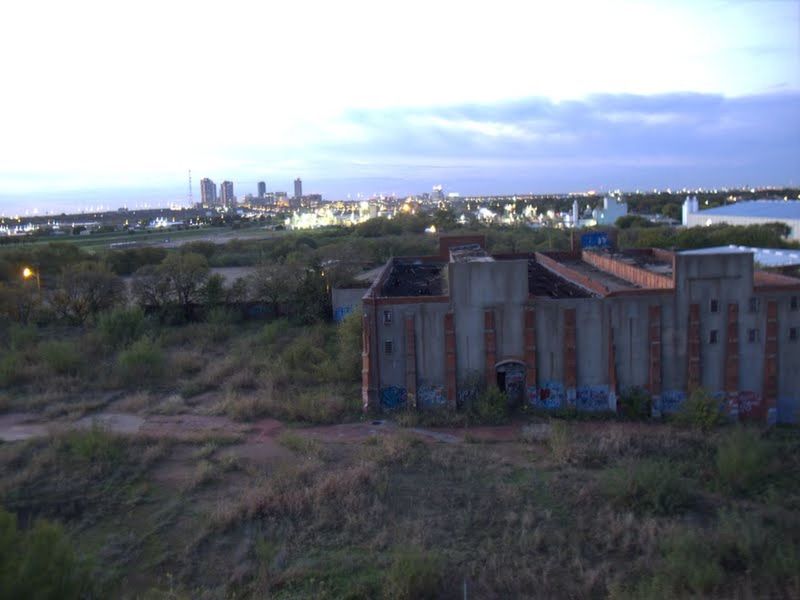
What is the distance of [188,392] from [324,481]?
11.4 m

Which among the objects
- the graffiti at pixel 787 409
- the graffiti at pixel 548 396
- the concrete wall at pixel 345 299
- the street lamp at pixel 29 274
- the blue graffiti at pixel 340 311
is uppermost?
the street lamp at pixel 29 274

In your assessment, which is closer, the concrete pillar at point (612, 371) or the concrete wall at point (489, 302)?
the concrete pillar at point (612, 371)

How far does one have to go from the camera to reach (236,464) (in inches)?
682

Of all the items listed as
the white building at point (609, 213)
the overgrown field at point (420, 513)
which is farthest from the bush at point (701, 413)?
the white building at point (609, 213)

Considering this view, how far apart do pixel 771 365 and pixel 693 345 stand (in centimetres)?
231

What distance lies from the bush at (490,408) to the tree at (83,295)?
26442 mm

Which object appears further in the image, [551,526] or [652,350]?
[652,350]

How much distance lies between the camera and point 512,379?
70.4 ft

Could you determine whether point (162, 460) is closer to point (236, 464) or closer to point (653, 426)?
point (236, 464)

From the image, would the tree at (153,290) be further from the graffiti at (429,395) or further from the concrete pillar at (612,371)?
the concrete pillar at (612,371)

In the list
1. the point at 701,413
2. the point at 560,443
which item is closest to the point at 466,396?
the point at 560,443

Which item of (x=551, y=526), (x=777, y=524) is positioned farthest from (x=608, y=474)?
(x=777, y=524)

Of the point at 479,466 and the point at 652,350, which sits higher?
the point at 652,350

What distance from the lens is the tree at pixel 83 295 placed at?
39.4 m
